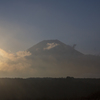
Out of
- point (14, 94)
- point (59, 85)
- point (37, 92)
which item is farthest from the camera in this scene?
point (59, 85)

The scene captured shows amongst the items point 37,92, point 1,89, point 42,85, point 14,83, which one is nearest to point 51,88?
point 42,85

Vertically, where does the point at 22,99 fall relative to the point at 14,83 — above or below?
below

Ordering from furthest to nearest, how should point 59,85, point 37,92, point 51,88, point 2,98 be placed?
point 59,85
point 51,88
point 37,92
point 2,98

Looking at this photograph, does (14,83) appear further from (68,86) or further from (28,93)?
(68,86)

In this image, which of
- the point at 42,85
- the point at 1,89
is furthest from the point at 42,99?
the point at 42,85

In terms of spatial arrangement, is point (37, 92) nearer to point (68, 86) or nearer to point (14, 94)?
point (14, 94)

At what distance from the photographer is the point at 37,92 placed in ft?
176

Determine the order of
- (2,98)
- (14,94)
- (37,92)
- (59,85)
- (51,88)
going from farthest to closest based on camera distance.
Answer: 1. (59,85)
2. (51,88)
3. (37,92)
4. (14,94)
5. (2,98)

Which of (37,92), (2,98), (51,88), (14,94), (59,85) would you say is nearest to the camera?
(2,98)

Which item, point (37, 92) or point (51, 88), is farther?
point (51, 88)

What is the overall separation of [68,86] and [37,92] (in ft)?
54.7

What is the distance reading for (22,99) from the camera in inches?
1721

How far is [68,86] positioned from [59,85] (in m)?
3.54

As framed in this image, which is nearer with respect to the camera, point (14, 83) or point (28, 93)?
point (28, 93)
